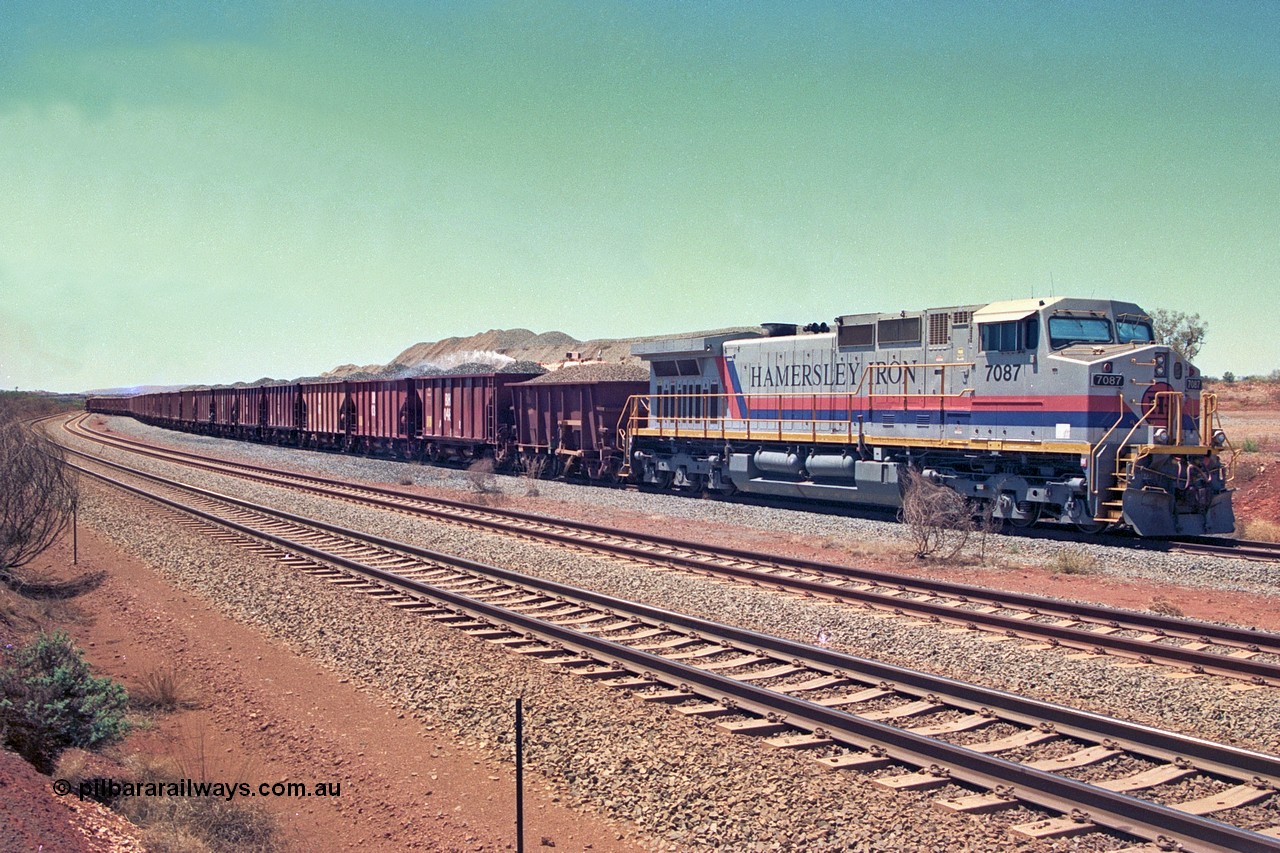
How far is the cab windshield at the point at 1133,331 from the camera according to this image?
53.6 ft

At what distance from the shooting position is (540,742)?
7.07 metres

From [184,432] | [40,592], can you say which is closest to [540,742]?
[40,592]

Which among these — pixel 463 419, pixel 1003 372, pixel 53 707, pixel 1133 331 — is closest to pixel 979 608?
pixel 1003 372

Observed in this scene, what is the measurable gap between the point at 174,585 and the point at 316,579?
2.04m

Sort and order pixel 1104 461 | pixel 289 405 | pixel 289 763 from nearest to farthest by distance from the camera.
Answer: pixel 289 763 → pixel 1104 461 → pixel 289 405

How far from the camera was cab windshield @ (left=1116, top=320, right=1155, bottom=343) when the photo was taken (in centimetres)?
1634

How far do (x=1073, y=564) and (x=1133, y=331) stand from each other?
547 centimetres

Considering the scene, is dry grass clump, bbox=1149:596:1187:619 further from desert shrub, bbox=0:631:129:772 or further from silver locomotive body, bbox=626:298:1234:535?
desert shrub, bbox=0:631:129:772

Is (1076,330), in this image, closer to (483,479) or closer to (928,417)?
(928,417)

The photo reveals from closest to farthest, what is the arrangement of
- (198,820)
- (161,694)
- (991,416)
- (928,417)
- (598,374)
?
(198,820)
(161,694)
(991,416)
(928,417)
(598,374)

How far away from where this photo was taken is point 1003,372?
16.4 metres

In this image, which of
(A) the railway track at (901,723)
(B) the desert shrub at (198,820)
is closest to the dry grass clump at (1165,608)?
(A) the railway track at (901,723)

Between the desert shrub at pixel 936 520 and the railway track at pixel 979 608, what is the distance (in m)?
2.46

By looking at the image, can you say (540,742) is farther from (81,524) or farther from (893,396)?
(81,524)
